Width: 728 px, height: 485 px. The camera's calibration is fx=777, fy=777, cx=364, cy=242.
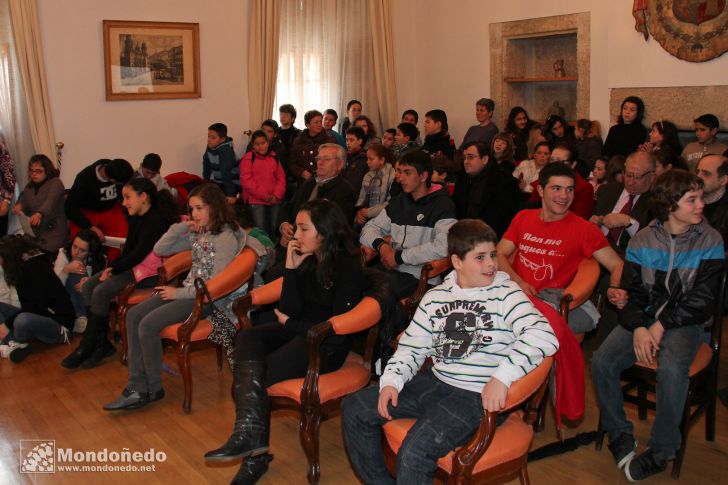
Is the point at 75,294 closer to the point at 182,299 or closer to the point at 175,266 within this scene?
the point at 175,266

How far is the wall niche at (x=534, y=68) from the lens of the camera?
29.6 ft

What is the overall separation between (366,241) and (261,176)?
362 cm

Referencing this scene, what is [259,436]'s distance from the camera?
3.33 metres

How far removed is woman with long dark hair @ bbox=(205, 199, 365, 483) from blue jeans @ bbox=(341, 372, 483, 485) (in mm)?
493

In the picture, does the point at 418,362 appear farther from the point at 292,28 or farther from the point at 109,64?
the point at 292,28

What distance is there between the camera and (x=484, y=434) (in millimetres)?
2715

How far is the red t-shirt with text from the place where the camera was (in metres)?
3.90

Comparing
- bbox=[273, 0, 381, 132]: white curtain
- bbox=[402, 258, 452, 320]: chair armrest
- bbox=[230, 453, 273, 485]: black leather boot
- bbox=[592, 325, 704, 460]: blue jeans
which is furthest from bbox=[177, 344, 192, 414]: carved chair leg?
bbox=[273, 0, 381, 132]: white curtain

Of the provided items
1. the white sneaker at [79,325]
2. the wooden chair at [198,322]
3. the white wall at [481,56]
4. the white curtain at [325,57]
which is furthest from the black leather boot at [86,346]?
the white wall at [481,56]

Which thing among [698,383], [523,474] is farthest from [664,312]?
[523,474]

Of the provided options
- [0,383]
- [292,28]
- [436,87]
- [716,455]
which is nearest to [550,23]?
[436,87]

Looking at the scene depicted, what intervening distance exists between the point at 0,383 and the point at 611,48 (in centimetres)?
653

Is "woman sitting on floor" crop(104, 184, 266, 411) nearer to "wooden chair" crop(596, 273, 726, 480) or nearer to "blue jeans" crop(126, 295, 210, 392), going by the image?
"blue jeans" crop(126, 295, 210, 392)

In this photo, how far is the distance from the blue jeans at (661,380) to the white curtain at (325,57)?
272 inches
